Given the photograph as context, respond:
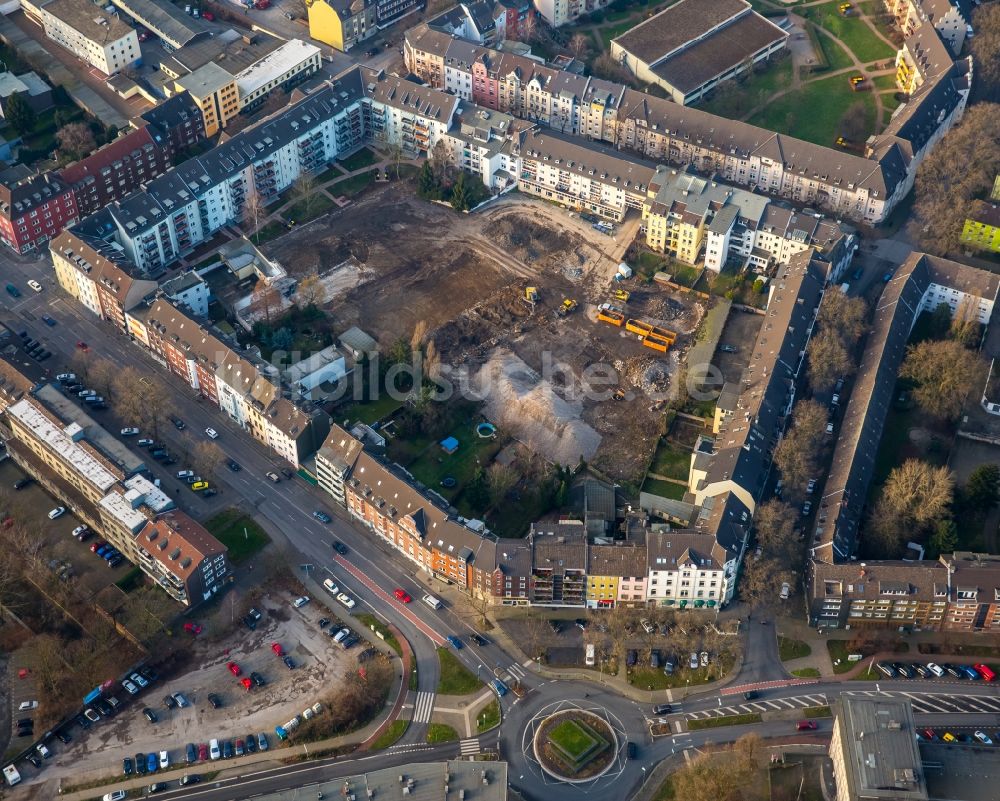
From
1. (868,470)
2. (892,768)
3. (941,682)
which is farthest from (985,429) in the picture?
(892,768)

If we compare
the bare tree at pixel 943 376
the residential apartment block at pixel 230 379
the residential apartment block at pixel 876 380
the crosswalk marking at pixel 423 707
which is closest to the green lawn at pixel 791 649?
the residential apartment block at pixel 876 380

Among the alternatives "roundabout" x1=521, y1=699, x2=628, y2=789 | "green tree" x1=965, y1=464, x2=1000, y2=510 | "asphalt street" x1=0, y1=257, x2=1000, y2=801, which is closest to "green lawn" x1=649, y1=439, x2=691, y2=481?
"asphalt street" x1=0, y1=257, x2=1000, y2=801

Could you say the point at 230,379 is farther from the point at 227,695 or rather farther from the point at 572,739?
the point at 572,739

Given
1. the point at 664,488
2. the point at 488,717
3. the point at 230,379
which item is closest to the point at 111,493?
the point at 230,379

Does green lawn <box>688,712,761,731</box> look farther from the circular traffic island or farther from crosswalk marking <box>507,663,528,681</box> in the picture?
crosswalk marking <box>507,663,528,681</box>

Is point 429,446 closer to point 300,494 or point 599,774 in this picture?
point 300,494

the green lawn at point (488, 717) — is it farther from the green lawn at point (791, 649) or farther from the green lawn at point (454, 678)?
the green lawn at point (791, 649)
